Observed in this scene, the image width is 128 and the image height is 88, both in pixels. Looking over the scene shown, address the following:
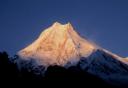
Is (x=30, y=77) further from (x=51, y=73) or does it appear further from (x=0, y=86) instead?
(x=51, y=73)

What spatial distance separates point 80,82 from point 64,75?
274cm

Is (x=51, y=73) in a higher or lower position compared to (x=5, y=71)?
higher

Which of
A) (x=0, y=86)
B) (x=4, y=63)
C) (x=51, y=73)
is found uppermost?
(x=51, y=73)

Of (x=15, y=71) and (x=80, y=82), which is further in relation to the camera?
(x=80, y=82)

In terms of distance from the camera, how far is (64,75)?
78062 millimetres

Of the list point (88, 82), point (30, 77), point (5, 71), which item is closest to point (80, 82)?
point (88, 82)

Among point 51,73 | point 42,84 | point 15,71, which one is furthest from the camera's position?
point 51,73

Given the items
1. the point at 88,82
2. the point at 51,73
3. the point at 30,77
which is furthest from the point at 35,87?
the point at 88,82

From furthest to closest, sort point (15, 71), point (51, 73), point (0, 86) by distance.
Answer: point (51, 73) < point (15, 71) < point (0, 86)

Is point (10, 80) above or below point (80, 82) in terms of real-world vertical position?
below

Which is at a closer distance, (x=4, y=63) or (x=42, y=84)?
(x=4, y=63)

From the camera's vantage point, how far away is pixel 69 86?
70.7 metres

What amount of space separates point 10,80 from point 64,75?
19852mm

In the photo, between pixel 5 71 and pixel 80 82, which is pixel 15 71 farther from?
pixel 80 82
